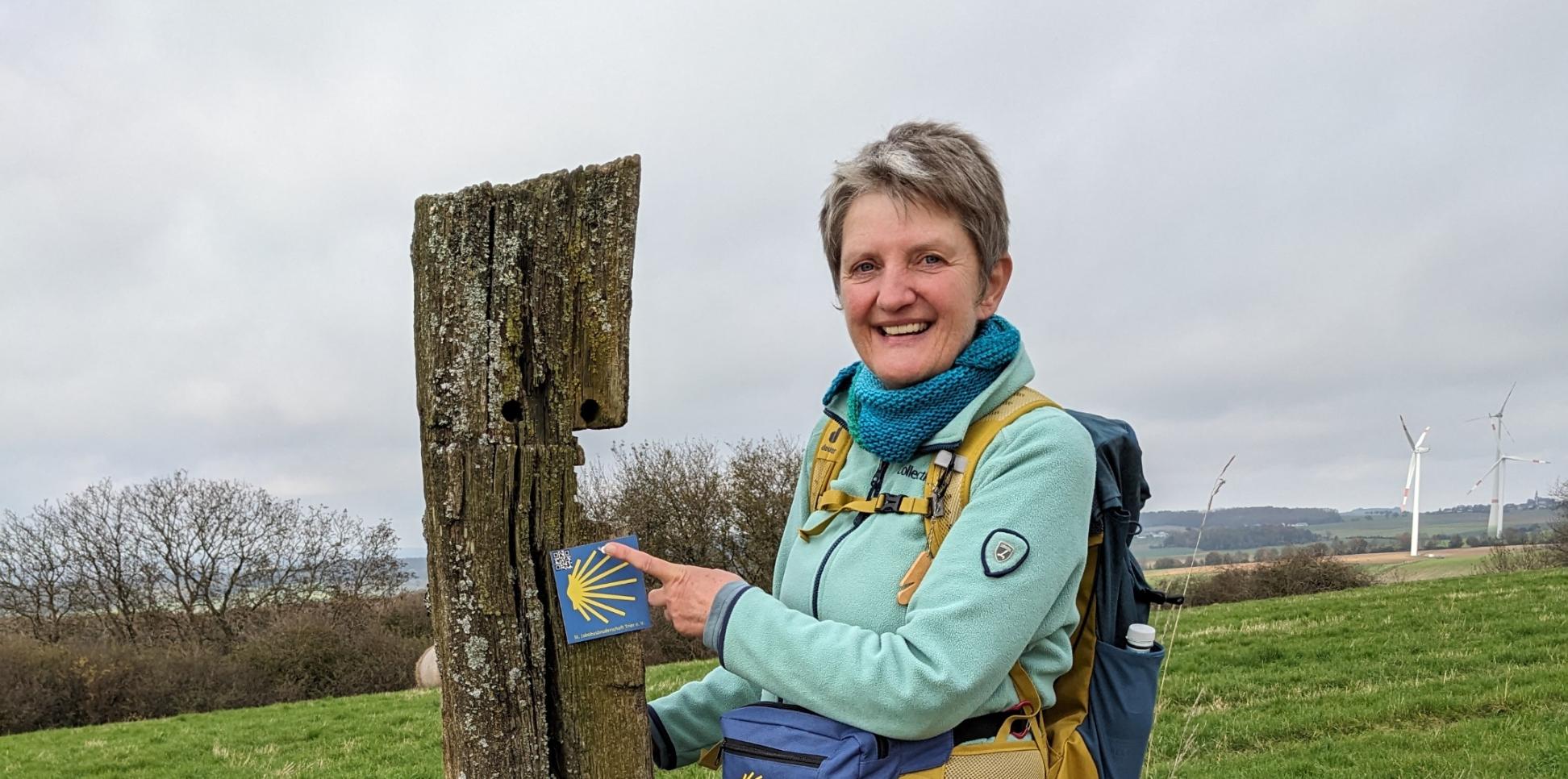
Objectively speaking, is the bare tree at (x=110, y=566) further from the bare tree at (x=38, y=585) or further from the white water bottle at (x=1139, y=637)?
the white water bottle at (x=1139, y=637)

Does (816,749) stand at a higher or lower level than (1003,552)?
lower

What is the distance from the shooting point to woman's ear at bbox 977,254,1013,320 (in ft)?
8.59

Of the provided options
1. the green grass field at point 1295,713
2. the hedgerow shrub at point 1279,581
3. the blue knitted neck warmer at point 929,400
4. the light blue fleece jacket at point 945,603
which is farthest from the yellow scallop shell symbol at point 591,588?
the hedgerow shrub at point 1279,581

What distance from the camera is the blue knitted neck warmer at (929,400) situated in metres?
2.40

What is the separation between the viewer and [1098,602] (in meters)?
2.45

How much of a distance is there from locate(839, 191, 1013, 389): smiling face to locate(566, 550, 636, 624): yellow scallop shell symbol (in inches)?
32.5

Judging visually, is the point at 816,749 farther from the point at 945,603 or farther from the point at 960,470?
the point at 960,470

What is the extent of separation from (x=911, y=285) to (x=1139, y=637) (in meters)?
0.97

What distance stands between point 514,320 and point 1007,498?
1.27 meters

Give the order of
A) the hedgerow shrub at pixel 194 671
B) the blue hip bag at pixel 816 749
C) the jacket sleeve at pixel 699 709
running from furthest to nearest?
the hedgerow shrub at pixel 194 671 → the jacket sleeve at pixel 699 709 → the blue hip bag at pixel 816 749

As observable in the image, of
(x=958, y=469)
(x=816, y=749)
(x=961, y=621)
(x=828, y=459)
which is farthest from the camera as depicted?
(x=828, y=459)

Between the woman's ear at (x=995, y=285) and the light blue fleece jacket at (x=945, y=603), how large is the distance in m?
0.19

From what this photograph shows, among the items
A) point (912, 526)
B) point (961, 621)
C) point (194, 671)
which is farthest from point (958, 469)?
point (194, 671)

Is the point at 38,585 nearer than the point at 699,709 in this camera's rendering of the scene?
No
